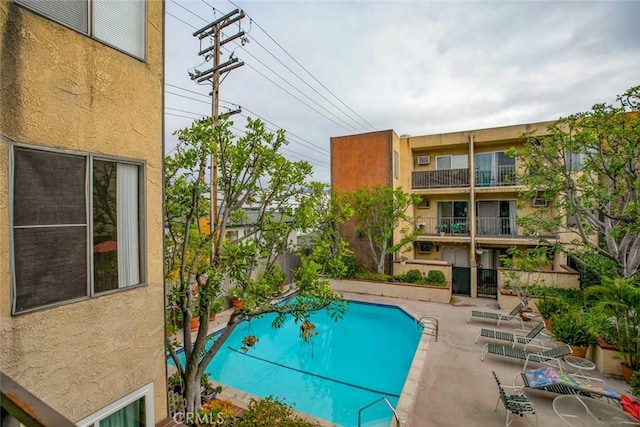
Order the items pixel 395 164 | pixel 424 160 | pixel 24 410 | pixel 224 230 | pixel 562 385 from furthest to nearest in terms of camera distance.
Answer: pixel 424 160, pixel 395 164, pixel 562 385, pixel 224 230, pixel 24 410

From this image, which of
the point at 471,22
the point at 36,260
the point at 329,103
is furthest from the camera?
the point at 329,103

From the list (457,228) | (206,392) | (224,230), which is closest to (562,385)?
(206,392)

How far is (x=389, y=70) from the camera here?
14.3 meters

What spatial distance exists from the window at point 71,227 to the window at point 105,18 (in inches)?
57.2

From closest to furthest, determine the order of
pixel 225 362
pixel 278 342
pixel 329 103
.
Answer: pixel 225 362 < pixel 278 342 < pixel 329 103

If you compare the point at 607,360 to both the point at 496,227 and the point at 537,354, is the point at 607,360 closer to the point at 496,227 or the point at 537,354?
the point at 537,354

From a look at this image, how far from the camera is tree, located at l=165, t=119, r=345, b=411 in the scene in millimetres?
5527

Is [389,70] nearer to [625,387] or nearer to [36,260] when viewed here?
[625,387]

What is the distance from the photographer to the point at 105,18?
3596mm

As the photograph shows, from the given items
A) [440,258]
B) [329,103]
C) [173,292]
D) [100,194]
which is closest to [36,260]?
[100,194]

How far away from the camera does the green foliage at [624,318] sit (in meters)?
7.55

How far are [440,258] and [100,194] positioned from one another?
1916 centimetres

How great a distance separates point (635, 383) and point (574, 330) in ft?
7.08

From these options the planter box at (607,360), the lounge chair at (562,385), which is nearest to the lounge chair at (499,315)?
the planter box at (607,360)
